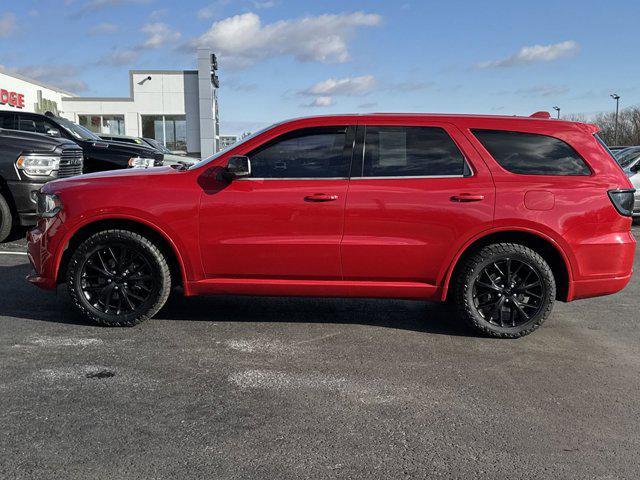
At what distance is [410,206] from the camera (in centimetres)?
471

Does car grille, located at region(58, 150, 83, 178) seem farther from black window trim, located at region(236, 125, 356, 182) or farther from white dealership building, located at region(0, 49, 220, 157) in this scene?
white dealership building, located at region(0, 49, 220, 157)

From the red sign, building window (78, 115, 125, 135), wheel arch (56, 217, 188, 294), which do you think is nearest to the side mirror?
wheel arch (56, 217, 188, 294)

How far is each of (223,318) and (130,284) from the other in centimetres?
86

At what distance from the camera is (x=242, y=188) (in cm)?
478

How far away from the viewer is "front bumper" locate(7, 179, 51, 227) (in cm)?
823

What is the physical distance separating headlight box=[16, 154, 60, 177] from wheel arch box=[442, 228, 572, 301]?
6.12 m

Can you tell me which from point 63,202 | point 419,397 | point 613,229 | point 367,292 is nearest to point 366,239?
point 367,292

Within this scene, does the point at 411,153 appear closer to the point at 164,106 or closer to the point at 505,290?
the point at 505,290

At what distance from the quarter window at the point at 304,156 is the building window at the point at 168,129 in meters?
33.3

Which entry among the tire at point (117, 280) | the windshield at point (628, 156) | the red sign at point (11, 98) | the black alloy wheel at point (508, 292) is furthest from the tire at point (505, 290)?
the red sign at point (11, 98)

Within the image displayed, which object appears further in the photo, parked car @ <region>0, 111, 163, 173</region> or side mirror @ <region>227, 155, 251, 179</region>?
parked car @ <region>0, 111, 163, 173</region>

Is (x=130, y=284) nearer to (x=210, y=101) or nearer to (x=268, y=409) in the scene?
(x=268, y=409)

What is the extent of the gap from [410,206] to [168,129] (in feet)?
114

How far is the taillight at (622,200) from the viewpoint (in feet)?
15.6
